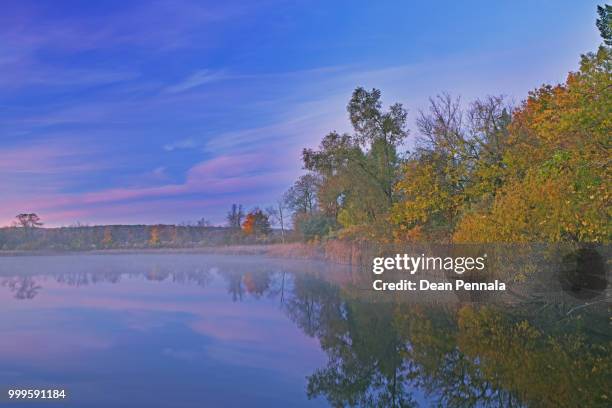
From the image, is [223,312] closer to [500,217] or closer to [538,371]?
[500,217]

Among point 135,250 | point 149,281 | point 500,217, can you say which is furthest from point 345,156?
point 135,250

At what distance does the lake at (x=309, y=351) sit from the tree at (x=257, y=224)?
5774 cm

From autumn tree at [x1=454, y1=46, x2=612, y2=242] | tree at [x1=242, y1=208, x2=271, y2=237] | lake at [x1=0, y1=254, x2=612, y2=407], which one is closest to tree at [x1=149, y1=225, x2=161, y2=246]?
tree at [x1=242, y1=208, x2=271, y2=237]

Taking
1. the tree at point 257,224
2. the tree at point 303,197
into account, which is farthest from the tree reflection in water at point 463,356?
the tree at point 257,224

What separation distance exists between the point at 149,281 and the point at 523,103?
25.8 meters

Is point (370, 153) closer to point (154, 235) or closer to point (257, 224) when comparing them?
point (257, 224)

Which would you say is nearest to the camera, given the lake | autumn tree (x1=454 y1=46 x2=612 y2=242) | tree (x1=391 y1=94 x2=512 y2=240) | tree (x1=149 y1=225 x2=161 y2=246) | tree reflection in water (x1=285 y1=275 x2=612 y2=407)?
tree reflection in water (x1=285 y1=275 x2=612 y2=407)

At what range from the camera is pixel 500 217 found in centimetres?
1781

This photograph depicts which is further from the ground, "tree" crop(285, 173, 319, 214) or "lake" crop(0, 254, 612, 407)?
"tree" crop(285, 173, 319, 214)

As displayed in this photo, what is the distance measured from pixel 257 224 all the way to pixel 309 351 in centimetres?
7056

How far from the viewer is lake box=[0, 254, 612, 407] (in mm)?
10156

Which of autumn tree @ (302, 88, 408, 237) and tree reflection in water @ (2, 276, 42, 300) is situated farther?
autumn tree @ (302, 88, 408, 237)

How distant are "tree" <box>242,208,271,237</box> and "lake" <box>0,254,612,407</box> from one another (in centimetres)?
5774

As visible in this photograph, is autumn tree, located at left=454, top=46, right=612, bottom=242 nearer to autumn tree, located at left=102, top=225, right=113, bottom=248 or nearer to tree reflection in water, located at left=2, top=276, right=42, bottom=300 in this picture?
tree reflection in water, located at left=2, top=276, right=42, bottom=300
